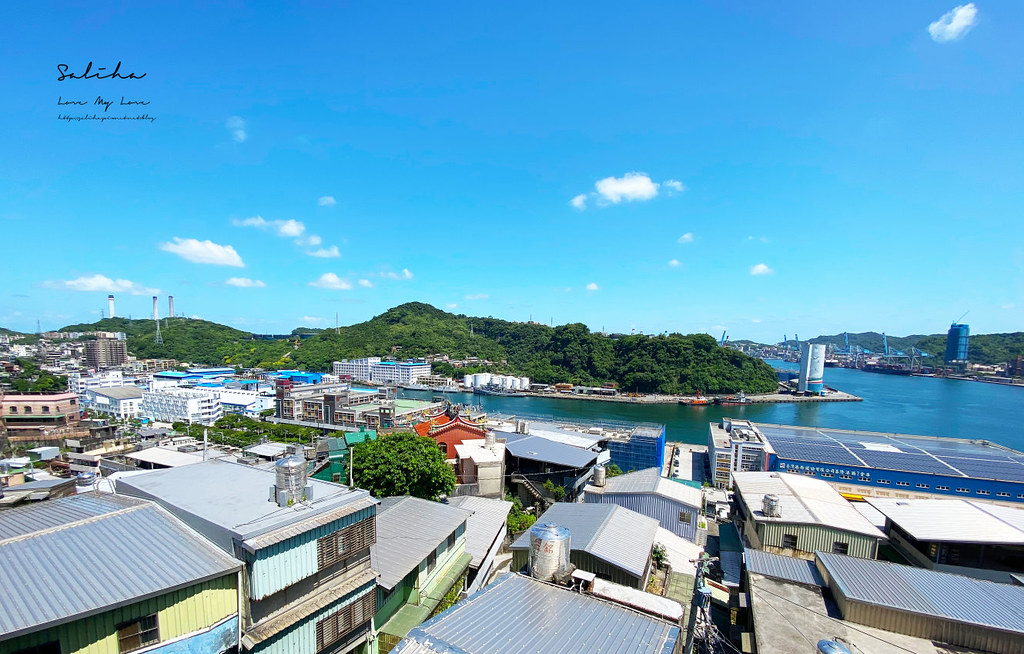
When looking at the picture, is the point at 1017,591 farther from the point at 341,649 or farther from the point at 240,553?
the point at 240,553

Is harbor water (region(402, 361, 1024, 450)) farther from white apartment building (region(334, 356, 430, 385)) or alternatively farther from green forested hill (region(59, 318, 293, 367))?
green forested hill (region(59, 318, 293, 367))

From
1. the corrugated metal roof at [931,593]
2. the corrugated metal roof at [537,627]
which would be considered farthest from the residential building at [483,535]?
the corrugated metal roof at [931,593]

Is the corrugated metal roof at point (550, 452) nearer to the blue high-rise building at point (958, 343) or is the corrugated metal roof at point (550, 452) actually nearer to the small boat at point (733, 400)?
the small boat at point (733, 400)

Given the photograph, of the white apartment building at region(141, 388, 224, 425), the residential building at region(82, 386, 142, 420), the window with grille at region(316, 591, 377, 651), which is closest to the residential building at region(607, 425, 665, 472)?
the window with grille at region(316, 591, 377, 651)

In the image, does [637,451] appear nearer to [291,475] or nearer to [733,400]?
[291,475]

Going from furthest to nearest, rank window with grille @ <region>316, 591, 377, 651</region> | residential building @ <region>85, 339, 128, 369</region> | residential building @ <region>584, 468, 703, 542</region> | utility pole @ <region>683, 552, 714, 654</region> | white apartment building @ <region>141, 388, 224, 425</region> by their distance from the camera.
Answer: residential building @ <region>85, 339, 128, 369</region> < white apartment building @ <region>141, 388, 224, 425</region> < residential building @ <region>584, 468, 703, 542</region> < utility pole @ <region>683, 552, 714, 654</region> < window with grille @ <region>316, 591, 377, 651</region>

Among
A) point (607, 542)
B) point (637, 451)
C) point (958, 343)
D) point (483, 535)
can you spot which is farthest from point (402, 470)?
point (958, 343)

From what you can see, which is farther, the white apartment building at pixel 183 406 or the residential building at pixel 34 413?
the white apartment building at pixel 183 406
